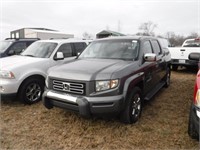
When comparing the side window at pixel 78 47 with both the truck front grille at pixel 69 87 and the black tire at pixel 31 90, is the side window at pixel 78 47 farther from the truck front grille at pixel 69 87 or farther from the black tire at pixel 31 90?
the truck front grille at pixel 69 87

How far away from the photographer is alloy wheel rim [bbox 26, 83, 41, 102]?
15.7 feet

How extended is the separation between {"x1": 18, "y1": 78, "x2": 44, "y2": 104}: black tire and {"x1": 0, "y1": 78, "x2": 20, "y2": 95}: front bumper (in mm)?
200

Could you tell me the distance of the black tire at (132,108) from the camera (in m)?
3.32

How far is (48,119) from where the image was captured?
12.9ft

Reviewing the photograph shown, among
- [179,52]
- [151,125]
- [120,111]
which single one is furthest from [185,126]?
[179,52]

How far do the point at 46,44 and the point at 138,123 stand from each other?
13.2 feet

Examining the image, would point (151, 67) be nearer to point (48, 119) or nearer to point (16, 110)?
point (48, 119)

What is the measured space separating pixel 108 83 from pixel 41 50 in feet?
11.4

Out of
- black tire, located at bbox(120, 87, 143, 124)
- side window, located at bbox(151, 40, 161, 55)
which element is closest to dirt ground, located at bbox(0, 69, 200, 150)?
black tire, located at bbox(120, 87, 143, 124)

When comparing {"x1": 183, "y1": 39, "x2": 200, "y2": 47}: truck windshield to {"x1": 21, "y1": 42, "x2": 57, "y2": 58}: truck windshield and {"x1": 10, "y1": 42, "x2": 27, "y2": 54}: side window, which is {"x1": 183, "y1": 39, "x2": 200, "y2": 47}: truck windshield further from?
{"x1": 10, "y1": 42, "x2": 27, "y2": 54}: side window

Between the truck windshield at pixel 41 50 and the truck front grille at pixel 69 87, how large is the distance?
2.23 m

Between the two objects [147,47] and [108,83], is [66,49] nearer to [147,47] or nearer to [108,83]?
[147,47]

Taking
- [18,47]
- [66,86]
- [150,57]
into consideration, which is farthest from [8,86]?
[18,47]

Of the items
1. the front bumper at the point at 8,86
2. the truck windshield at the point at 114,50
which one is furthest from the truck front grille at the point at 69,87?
the front bumper at the point at 8,86
